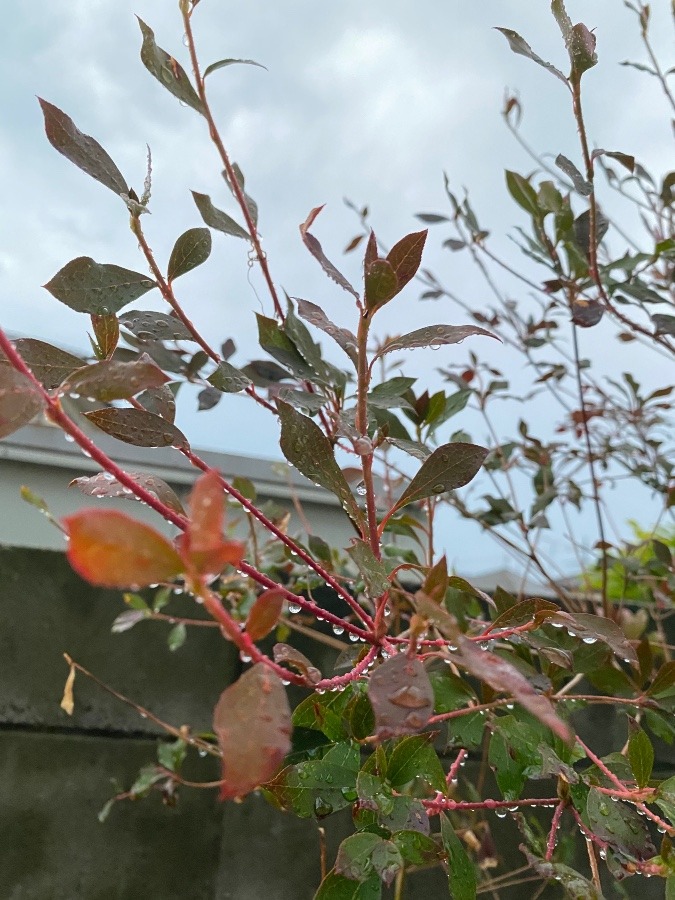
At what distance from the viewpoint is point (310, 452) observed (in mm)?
408

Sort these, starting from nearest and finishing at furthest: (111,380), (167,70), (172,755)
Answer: (111,380) < (167,70) < (172,755)

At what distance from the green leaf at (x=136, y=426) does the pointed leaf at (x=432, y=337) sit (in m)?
0.14

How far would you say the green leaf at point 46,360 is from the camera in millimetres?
386

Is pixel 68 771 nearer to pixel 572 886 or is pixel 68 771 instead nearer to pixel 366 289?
pixel 572 886


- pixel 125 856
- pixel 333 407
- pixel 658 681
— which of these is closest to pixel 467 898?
pixel 658 681

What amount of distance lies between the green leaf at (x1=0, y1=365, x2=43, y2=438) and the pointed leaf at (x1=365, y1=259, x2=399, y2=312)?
189 mm

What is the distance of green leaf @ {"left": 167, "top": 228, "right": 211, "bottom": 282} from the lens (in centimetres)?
50

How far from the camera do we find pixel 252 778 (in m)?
0.20

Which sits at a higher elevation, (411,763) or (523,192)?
(523,192)

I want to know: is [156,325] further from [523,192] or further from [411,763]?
[523,192]

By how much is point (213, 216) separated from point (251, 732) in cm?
46

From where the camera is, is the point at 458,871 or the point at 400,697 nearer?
the point at 400,697

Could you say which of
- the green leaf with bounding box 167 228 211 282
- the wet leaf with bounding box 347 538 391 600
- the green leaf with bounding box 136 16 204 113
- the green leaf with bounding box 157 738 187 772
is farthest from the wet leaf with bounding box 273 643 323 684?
the green leaf with bounding box 157 738 187 772

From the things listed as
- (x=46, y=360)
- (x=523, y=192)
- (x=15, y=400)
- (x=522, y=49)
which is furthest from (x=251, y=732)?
(x=523, y=192)
